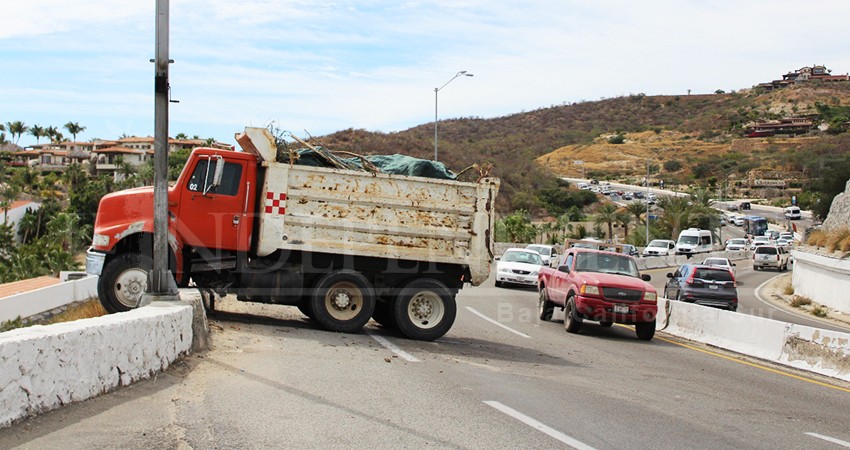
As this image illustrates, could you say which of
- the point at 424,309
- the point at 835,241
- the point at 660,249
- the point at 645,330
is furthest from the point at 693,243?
the point at 424,309

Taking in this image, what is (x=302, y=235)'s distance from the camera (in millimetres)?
13992

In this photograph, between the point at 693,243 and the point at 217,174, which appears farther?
the point at 693,243

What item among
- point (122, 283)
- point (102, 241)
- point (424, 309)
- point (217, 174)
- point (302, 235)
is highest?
point (217, 174)

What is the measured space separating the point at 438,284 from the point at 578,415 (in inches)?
230

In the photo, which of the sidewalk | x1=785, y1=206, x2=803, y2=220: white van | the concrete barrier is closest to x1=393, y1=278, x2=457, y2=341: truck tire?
the concrete barrier

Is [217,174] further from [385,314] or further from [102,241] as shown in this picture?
[385,314]

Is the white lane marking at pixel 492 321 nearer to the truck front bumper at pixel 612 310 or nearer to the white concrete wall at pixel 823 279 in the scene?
the truck front bumper at pixel 612 310

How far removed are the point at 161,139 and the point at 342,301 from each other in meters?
4.36

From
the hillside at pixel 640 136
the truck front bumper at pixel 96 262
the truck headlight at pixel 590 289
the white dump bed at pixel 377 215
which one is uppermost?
the hillside at pixel 640 136

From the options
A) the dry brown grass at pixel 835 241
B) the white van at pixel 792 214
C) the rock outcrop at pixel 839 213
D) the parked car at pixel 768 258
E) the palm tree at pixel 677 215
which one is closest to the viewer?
the dry brown grass at pixel 835 241

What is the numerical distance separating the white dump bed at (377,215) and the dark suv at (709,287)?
13828 millimetres

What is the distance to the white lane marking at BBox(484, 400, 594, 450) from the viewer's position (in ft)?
24.8

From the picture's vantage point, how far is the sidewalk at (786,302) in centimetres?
3059

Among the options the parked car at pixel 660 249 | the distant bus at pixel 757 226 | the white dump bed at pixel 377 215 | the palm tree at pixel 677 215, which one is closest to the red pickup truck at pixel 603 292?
the white dump bed at pixel 377 215
